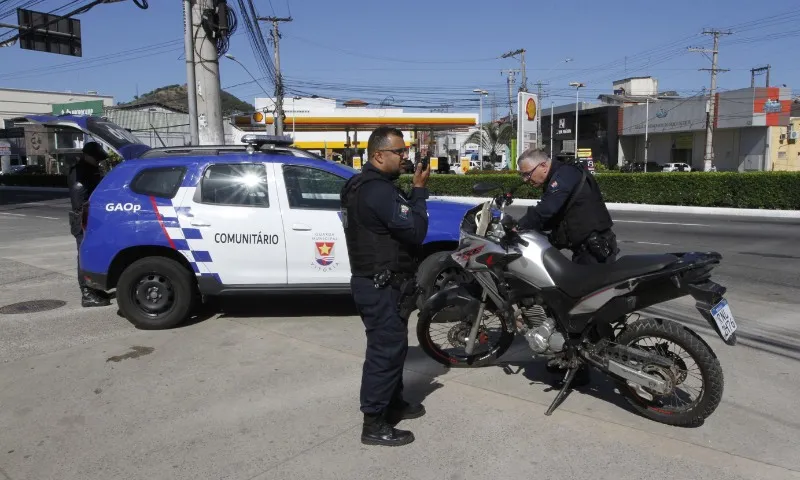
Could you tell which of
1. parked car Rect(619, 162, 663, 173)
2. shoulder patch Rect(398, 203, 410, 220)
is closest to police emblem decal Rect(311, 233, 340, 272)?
shoulder patch Rect(398, 203, 410, 220)

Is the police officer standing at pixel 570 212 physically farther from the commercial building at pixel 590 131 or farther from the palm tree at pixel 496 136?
the commercial building at pixel 590 131

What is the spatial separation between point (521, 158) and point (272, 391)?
2.47m

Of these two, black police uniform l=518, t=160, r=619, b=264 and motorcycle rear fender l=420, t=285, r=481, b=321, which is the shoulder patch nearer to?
black police uniform l=518, t=160, r=619, b=264

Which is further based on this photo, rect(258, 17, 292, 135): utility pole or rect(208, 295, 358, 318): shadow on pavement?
rect(258, 17, 292, 135): utility pole

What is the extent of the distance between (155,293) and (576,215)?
4083 millimetres

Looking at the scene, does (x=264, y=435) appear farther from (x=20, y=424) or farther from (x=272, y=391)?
(x=20, y=424)

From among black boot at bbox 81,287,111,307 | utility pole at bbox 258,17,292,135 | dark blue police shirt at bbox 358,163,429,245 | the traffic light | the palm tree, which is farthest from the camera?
the palm tree

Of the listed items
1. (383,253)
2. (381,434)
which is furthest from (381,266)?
(381,434)

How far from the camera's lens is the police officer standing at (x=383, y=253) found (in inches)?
130

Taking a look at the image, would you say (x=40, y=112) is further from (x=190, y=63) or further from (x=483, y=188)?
(x=483, y=188)

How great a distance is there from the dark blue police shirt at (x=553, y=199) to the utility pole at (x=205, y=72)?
22.9 ft

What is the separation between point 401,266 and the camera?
11.3 feet

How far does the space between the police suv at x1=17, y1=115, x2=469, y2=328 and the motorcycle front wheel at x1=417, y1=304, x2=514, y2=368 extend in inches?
54.3

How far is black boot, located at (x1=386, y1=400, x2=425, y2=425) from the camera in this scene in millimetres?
3811
